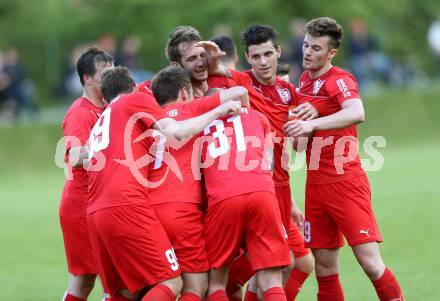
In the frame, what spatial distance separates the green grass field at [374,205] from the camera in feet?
33.2

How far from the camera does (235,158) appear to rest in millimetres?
7086

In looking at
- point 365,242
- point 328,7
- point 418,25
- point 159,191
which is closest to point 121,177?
point 159,191

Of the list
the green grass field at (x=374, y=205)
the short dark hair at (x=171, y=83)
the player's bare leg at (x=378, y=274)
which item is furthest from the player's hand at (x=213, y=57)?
the green grass field at (x=374, y=205)

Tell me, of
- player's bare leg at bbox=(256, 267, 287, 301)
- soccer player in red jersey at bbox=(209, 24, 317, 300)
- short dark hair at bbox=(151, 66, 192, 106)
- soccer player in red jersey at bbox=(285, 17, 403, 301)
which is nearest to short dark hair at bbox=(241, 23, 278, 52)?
soccer player in red jersey at bbox=(209, 24, 317, 300)

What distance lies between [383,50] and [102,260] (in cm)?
2495

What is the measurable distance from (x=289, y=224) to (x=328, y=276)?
0.66 m

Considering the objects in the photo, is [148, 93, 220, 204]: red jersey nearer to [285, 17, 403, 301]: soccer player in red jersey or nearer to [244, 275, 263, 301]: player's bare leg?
[285, 17, 403, 301]: soccer player in red jersey

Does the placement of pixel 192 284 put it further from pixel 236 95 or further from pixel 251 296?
pixel 236 95

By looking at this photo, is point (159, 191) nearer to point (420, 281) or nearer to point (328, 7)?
point (420, 281)

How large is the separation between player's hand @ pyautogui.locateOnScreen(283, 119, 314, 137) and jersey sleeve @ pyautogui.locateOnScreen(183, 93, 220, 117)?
2.44 ft

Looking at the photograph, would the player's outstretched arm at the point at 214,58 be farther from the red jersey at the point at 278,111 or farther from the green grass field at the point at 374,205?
the green grass field at the point at 374,205

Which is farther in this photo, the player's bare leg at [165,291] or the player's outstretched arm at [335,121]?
the player's outstretched arm at [335,121]

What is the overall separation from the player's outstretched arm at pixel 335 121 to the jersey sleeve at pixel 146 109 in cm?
121

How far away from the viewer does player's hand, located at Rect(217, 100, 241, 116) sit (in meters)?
7.03
